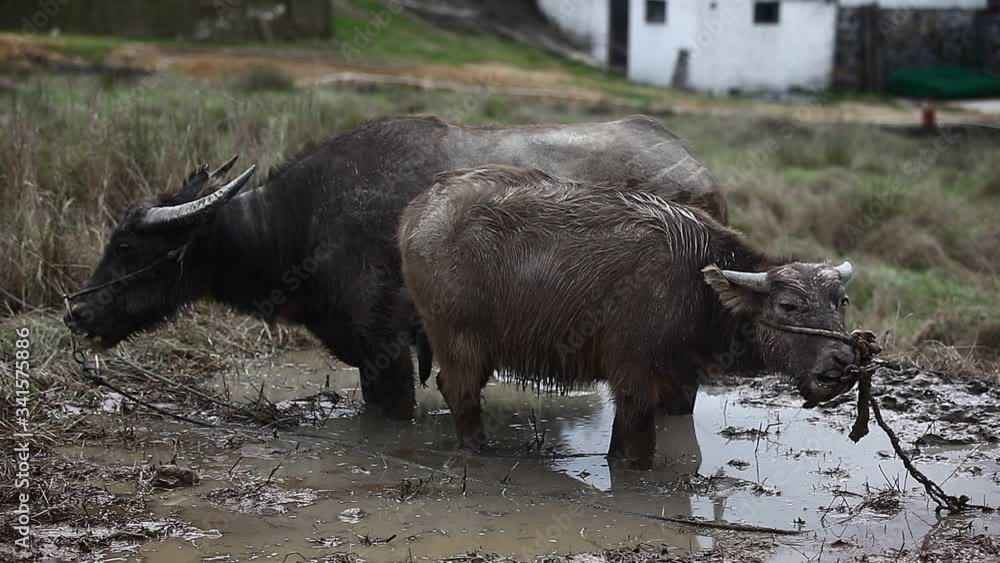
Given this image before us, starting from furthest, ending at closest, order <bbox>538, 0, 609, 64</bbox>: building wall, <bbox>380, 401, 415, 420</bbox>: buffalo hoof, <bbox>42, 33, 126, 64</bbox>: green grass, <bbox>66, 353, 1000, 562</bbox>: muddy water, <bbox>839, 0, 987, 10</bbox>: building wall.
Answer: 1. <bbox>538, 0, 609, 64</bbox>: building wall
2. <bbox>839, 0, 987, 10</bbox>: building wall
3. <bbox>42, 33, 126, 64</bbox>: green grass
4. <bbox>380, 401, 415, 420</bbox>: buffalo hoof
5. <bbox>66, 353, 1000, 562</bbox>: muddy water

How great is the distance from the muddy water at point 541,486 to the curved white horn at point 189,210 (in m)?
1.30

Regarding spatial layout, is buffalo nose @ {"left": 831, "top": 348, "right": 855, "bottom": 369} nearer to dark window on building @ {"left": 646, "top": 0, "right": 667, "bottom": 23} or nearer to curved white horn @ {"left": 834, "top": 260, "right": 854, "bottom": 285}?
curved white horn @ {"left": 834, "top": 260, "right": 854, "bottom": 285}

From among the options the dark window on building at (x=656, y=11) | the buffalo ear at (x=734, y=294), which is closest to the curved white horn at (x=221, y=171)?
the buffalo ear at (x=734, y=294)

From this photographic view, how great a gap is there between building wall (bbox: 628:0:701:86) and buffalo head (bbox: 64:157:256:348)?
2466 centimetres

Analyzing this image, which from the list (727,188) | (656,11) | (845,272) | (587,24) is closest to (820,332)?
(845,272)

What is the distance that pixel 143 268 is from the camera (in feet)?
24.9

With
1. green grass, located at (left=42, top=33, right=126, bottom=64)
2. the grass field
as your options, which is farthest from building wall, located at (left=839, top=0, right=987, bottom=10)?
green grass, located at (left=42, top=33, right=126, bottom=64)

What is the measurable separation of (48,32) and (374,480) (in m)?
22.4

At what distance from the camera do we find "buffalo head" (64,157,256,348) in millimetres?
7445

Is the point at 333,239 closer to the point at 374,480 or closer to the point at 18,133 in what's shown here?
the point at 374,480

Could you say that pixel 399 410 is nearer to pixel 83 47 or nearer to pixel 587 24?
pixel 83 47

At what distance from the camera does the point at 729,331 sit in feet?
20.9

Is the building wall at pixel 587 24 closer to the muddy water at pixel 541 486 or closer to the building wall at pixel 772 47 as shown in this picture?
the building wall at pixel 772 47

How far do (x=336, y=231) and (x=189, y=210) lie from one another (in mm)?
903
